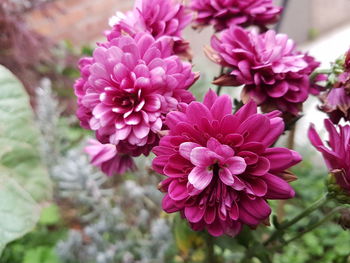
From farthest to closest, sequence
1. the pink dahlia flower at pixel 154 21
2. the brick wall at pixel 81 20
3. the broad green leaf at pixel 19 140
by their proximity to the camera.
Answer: the brick wall at pixel 81 20, the broad green leaf at pixel 19 140, the pink dahlia flower at pixel 154 21

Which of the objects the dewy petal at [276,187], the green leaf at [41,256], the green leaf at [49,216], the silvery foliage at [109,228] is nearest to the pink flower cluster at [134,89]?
the dewy petal at [276,187]

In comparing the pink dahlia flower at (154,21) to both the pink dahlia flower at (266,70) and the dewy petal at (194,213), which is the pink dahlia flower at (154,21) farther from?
the dewy petal at (194,213)

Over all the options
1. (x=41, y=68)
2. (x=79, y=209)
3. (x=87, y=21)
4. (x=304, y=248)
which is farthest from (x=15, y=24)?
(x=304, y=248)

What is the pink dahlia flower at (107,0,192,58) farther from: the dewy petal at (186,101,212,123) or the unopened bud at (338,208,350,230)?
the unopened bud at (338,208,350,230)

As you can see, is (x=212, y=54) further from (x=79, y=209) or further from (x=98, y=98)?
(x=79, y=209)

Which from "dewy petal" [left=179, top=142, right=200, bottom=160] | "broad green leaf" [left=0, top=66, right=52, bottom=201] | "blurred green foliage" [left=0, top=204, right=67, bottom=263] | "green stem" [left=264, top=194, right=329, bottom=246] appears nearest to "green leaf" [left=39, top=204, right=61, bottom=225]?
"blurred green foliage" [left=0, top=204, right=67, bottom=263]

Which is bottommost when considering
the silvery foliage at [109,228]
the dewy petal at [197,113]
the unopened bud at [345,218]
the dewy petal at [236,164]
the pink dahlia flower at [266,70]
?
the silvery foliage at [109,228]

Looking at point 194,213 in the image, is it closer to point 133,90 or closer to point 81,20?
point 133,90

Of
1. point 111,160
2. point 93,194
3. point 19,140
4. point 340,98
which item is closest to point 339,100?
point 340,98
